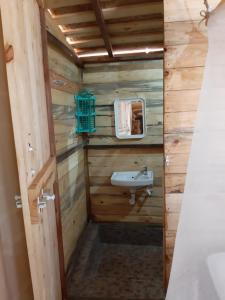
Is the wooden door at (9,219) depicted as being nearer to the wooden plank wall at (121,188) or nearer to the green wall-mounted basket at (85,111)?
the green wall-mounted basket at (85,111)

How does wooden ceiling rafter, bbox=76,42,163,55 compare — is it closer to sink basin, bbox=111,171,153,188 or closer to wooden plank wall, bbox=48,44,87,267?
wooden plank wall, bbox=48,44,87,267

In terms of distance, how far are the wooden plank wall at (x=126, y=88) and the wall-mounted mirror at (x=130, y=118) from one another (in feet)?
0.19

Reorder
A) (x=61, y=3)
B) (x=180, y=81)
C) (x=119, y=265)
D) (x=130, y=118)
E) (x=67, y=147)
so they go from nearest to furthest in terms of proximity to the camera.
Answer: (x=180, y=81) < (x=61, y=3) < (x=67, y=147) < (x=119, y=265) < (x=130, y=118)

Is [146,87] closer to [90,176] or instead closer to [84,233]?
[90,176]

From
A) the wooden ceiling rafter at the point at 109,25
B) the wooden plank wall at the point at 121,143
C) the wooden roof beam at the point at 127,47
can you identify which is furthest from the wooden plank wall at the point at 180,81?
the wooden plank wall at the point at 121,143

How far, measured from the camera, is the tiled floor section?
2.07 m

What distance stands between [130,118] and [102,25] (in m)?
1.10

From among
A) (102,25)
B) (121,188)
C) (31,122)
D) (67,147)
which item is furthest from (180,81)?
(121,188)

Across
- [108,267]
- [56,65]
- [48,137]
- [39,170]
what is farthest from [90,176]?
[39,170]

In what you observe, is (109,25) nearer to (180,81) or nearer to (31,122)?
(180,81)

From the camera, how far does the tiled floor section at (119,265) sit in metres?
2.07

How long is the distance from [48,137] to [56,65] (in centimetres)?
91

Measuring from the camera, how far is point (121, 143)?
3.00m

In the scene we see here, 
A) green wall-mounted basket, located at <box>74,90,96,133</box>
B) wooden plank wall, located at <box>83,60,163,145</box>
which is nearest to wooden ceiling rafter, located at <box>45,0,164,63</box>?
wooden plank wall, located at <box>83,60,163,145</box>
